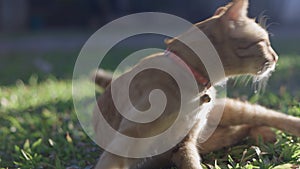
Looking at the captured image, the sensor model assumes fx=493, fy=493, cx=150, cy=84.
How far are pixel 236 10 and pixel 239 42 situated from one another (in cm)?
17

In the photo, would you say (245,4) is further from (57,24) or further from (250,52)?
(57,24)

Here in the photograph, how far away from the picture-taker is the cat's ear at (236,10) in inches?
101

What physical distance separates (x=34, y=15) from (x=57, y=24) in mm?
776

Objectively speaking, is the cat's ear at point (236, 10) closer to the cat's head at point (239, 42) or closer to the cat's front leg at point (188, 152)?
the cat's head at point (239, 42)

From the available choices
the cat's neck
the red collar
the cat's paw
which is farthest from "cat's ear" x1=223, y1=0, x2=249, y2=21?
the cat's paw

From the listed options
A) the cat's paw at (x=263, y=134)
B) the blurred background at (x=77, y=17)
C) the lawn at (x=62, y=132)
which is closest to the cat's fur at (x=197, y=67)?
the lawn at (x=62, y=132)

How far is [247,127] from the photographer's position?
337 centimetres

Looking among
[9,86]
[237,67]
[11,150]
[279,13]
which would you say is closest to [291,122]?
[237,67]

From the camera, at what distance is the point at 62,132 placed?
161 inches

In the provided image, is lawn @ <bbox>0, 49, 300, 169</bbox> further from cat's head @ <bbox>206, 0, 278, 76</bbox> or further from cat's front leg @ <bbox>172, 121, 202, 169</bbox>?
cat's head @ <bbox>206, 0, 278, 76</bbox>

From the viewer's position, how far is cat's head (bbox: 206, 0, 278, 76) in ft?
8.43

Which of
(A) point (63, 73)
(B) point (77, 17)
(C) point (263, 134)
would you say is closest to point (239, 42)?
(C) point (263, 134)

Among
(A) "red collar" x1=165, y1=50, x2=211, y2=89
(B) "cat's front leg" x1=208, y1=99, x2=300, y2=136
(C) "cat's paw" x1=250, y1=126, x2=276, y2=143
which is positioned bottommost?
(C) "cat's paw" x1=250, y1=126, x2=276, y2=143

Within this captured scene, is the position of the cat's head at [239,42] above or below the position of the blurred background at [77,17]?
above
